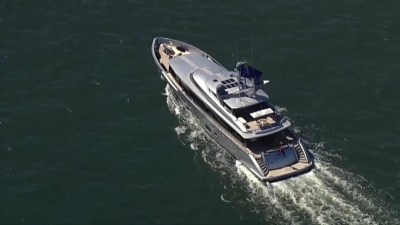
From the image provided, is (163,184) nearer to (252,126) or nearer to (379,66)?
(252,126)

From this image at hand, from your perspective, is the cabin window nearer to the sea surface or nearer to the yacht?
the yacht

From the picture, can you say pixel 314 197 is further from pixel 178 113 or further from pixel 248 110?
pixel 178 113

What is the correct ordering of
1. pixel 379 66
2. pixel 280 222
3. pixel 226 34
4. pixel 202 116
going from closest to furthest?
pixel 280 222
pixel 202 116
pixel 379 66
pixel 226 34

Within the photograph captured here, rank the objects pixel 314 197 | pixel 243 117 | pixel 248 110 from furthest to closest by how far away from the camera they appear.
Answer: pixel 248 110 < pixel 243 117 < pixel 314 197

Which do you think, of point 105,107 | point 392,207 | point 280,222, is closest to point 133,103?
point 105,107

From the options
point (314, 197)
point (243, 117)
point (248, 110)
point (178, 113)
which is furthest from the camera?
point (178, 113)

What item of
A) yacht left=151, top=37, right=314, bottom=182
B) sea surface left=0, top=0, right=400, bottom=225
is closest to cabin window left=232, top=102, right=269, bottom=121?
yacht left=151, top=37, right=314, bottom=182

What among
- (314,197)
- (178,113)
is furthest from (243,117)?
(314,197)
